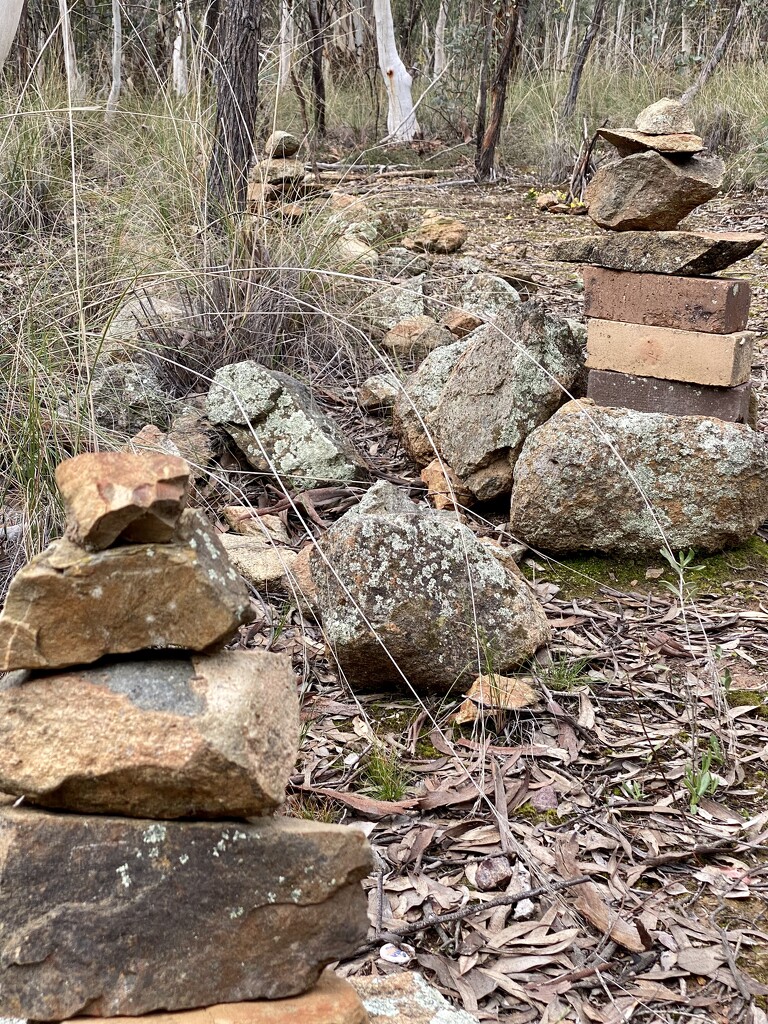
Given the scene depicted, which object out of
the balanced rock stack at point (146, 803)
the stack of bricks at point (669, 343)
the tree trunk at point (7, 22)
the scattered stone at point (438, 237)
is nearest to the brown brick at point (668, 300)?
the stack of bricks at point (669, 343)

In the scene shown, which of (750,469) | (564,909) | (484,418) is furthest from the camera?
(484,418)

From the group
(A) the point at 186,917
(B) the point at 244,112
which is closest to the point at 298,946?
(A) the point at 186,917

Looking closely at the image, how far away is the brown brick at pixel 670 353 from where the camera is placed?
4035 millimetres

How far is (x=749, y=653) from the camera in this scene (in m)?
3.37

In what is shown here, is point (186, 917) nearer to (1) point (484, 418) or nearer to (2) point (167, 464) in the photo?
(2) point (167, 464)

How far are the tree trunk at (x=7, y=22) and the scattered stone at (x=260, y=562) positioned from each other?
5.66 ft

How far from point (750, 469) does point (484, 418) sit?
3.52 ft

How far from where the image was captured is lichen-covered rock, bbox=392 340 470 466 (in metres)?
4.63

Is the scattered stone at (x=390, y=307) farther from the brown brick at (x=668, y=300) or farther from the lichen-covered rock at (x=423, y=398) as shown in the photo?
the brown brick at (x=668, y=300)

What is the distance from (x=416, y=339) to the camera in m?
5.52

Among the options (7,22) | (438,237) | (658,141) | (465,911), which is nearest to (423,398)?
(658,141)

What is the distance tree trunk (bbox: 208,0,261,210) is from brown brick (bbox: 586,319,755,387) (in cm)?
231

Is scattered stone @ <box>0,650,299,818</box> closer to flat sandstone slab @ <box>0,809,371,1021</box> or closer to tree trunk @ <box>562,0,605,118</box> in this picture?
flat sandstone slab @ <box>0,809,371,1021</box>

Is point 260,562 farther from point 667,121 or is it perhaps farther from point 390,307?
point 390,307
